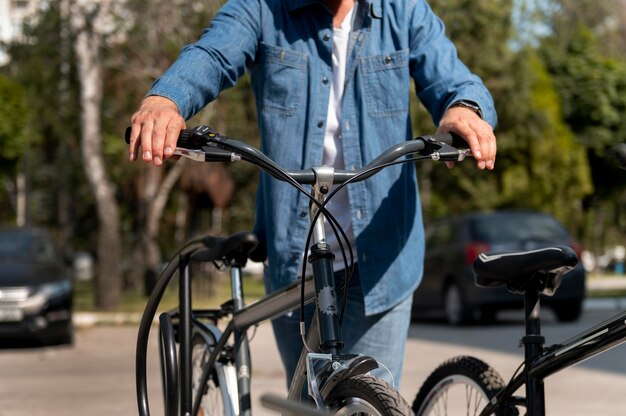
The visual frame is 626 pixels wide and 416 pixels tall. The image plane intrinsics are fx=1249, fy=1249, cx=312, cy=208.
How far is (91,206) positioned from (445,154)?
4090cm

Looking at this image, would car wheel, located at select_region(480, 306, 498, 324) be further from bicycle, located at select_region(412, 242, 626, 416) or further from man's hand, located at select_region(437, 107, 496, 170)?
man's hand, located at select_region(437, 107, 496, 170)

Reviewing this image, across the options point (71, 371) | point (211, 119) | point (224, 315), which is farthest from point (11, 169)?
point (224, 315)

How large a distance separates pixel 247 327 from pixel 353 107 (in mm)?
770

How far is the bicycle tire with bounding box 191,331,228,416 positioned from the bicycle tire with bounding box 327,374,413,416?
1.10 m

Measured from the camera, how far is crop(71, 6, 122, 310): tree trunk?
67.8 feet

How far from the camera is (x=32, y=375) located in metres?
11.3

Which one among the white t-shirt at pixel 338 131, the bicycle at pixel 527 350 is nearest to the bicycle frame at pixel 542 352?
the bicycle at pixel 527 350

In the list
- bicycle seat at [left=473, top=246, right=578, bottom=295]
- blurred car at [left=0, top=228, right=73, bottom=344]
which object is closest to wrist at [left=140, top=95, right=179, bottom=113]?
bicycle seat at [left=473, top=246, right=578, bottom=295]

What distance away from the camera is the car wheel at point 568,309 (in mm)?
16719

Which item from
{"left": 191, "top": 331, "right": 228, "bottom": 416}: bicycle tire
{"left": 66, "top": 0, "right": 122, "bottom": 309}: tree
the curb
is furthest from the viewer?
{"left": 66, "top": 0, "right": 122, "bottom": 309}: tree

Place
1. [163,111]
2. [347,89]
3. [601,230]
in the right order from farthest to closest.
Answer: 1. [601,230]
2. [347,89]
3. [163,111]

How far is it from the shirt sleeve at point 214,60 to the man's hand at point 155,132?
0.58ft

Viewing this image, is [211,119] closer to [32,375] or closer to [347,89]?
[32,375]

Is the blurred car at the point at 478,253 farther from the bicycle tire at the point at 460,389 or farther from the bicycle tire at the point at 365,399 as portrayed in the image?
the bicycle tire at the point at 365,399
